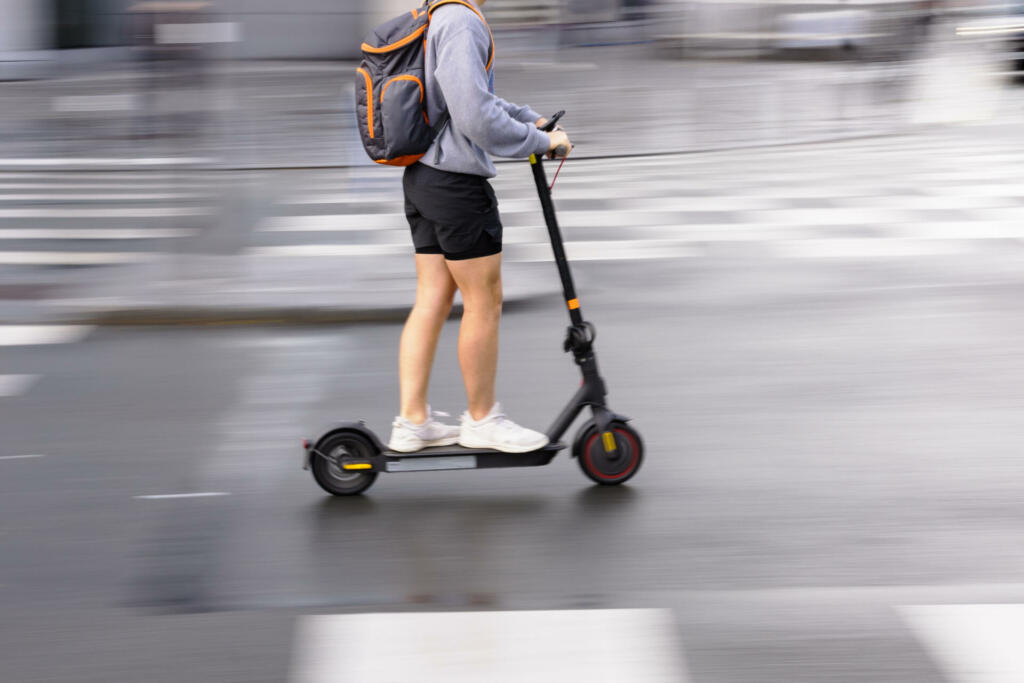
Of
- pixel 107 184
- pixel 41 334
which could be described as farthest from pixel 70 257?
pixel 107 184

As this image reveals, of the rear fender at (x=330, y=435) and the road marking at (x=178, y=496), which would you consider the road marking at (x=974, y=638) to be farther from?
the road marking at (x=178, y=496)

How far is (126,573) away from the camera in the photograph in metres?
4.23

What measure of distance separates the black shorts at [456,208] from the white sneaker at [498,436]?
1.99ft

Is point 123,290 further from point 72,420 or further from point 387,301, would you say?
point 72,420

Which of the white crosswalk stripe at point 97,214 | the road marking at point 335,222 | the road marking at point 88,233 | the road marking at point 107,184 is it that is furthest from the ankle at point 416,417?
the road marking at point 107,184

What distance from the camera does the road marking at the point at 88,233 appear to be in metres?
10.9

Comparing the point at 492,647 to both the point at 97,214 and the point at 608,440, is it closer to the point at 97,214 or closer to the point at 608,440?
the point at 608,440

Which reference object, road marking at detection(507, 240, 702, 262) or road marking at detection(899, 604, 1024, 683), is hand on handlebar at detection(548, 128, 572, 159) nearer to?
road marking at detection(899, 604, 1024, 683)

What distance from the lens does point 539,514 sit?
4.73m

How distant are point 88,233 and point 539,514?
7353 millimetres

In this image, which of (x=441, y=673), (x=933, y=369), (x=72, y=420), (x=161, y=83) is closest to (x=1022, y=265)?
(x=933, y=369)

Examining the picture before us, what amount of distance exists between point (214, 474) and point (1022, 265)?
18.6 ft

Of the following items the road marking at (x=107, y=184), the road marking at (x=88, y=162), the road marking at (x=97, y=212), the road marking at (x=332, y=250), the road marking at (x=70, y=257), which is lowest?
the road marking at (x=332, y=250)

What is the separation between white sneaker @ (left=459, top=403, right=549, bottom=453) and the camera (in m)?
4.93
